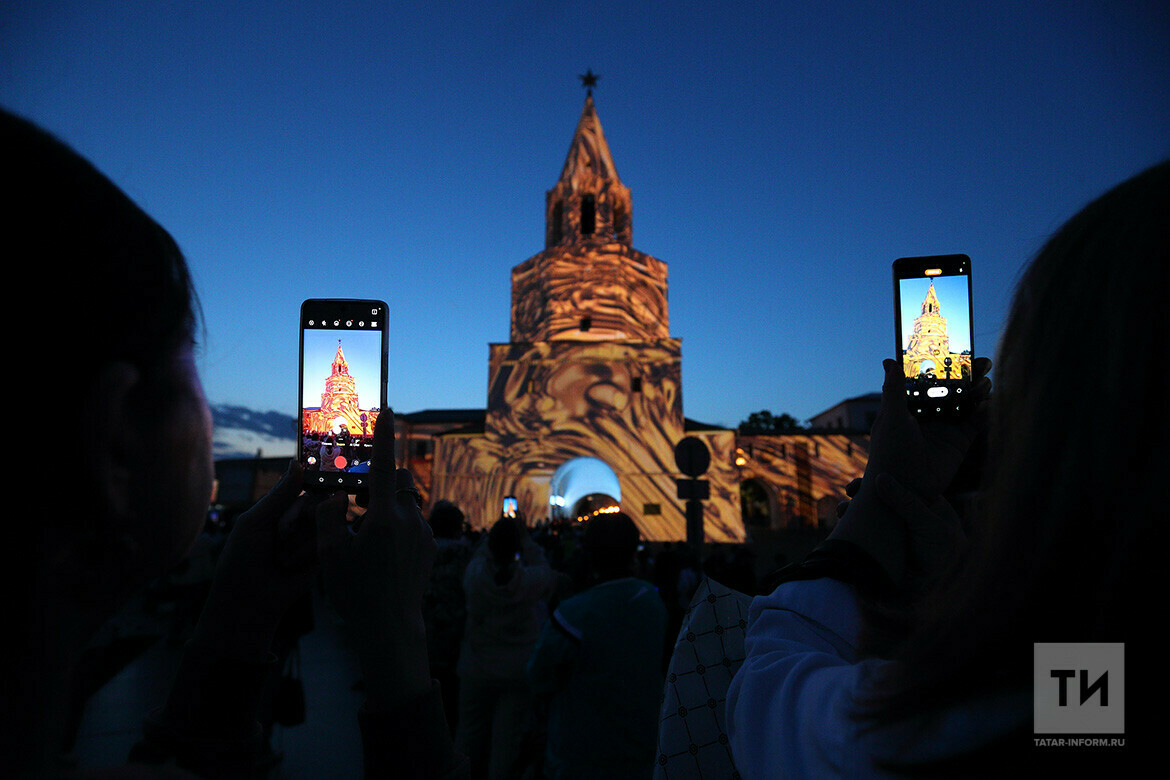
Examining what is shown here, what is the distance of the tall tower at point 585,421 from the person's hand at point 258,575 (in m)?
22.2

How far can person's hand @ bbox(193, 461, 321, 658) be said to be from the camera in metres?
1.10

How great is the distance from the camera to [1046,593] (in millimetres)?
666

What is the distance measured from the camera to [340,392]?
1.72 meters

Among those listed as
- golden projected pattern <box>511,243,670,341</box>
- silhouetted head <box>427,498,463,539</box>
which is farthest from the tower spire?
silhouetted head <box>427,498,463,539</box>

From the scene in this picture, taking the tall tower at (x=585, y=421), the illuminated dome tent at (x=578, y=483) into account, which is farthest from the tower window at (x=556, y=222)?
the illuminated dome tent at (x=578, y=483)

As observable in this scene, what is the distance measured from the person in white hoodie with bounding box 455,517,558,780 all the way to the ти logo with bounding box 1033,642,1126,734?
3439mm

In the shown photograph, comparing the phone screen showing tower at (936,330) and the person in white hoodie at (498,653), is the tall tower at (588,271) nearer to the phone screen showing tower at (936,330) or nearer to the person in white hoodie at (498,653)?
the person in white hoodie at (498,653)

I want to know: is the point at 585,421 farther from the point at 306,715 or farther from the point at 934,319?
the point at 934,319

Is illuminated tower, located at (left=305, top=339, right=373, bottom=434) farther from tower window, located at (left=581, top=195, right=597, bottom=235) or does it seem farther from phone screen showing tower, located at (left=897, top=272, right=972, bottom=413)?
tower window, located at (left=581, top=195, right=597, bottom=235)

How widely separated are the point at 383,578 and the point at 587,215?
29.2 meters

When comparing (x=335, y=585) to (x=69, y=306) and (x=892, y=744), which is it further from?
(x=892, y=744)

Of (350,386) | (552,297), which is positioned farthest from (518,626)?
(552,297)

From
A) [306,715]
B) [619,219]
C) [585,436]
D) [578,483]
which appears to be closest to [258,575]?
[306,715]

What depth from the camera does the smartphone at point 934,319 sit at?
→ 1630 mm
